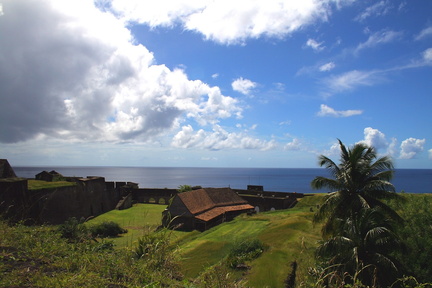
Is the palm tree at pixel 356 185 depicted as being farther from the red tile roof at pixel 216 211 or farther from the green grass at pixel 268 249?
the red tile roof at pixel 216 211

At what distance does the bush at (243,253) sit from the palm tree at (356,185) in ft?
13.8

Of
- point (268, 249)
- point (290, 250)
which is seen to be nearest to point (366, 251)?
point (290, 250)

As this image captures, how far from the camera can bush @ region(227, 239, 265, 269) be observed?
15917mm

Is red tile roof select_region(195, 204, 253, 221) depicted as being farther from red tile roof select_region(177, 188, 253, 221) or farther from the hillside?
the hillside

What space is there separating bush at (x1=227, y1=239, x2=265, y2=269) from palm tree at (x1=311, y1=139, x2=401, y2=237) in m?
4.20

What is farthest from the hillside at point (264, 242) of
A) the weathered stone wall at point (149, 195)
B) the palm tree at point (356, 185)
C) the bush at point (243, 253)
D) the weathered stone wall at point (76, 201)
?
the weathered stone wall at point (149, 195)

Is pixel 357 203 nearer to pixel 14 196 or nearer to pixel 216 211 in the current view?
pixel 216 211

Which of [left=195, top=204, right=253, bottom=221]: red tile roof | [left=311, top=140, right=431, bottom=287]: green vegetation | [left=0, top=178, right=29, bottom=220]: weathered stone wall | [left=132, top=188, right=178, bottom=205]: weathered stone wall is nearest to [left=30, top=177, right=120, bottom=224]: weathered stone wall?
[left=0, top=178, right=29, bottom=220]: weathered stone wall

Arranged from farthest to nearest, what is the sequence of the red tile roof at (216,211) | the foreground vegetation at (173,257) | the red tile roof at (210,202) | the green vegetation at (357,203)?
the red tile roof at (210,202) → the red tile roof at (216,211) → the green vegetation at (357,203) → the foreground vegetation at (173,257)

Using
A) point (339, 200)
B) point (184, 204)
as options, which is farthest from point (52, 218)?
point (339, 200)

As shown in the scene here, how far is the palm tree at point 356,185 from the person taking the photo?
17656 millimetres

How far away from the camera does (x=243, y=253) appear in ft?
56.6

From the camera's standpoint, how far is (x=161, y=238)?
20.4ft

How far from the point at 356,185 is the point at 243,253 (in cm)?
790
